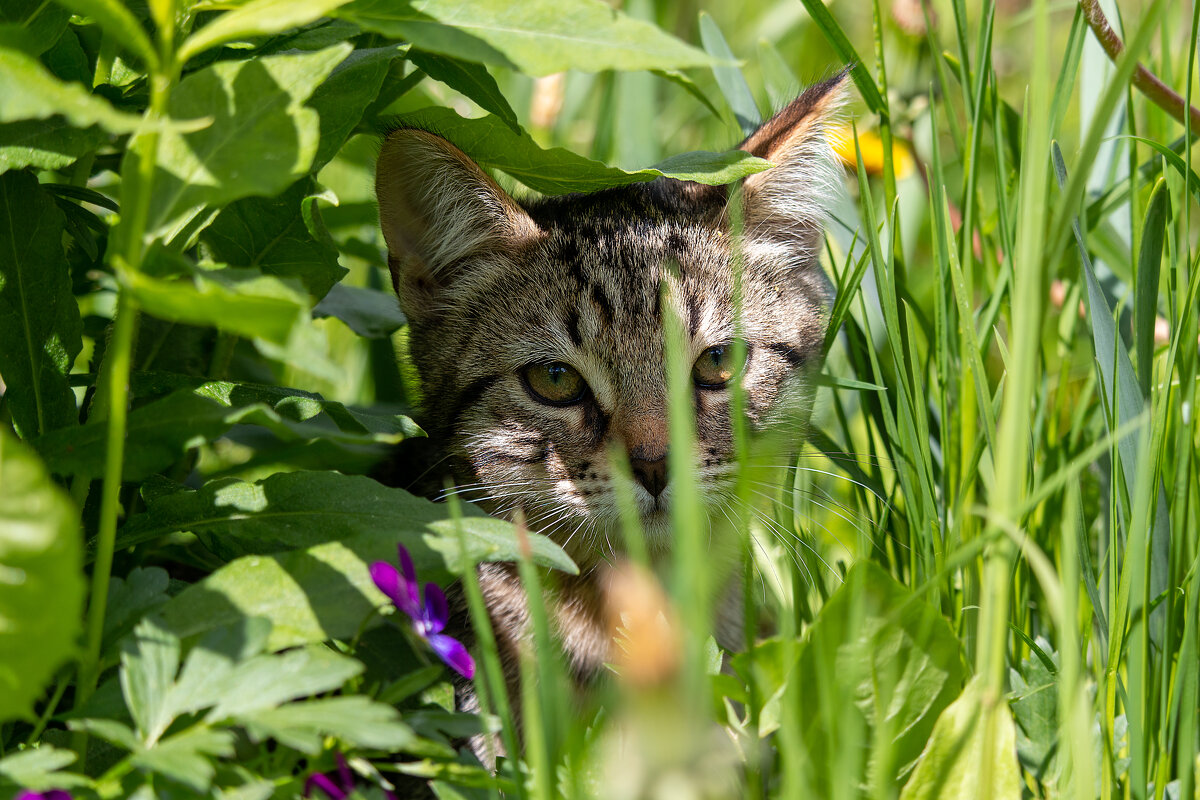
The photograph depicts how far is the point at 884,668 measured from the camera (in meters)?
0.96

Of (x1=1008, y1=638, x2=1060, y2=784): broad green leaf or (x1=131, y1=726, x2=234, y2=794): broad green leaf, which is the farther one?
(x1=1008, y1=638, x2=1060, y2=784): broad green leaf

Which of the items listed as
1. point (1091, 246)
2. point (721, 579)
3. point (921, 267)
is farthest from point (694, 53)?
point (921, 267)

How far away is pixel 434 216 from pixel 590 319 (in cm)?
29

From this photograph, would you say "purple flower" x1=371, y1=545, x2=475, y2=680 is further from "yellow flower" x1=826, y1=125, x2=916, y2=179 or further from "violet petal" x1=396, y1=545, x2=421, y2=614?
"yellow flower" x1=826, y1=125, x2=916, y2=179

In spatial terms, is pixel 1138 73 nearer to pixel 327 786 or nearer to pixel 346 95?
pixel 346 95

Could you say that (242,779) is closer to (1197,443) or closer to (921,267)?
(1197,443)

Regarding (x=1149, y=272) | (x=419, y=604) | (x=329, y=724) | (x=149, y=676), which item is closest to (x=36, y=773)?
(x=149, y=676)

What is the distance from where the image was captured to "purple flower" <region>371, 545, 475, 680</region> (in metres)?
0.86

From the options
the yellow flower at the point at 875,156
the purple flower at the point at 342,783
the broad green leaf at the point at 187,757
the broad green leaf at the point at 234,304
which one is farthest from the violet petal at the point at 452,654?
the yellow flower at the point at 875,156

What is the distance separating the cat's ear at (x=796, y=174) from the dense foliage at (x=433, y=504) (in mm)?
115

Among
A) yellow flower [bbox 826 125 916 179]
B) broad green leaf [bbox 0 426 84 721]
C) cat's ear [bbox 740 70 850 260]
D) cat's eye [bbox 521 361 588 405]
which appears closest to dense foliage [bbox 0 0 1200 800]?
A: broad green leaf [bbox 0 426 84 721]

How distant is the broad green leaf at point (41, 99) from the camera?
0.70 meters

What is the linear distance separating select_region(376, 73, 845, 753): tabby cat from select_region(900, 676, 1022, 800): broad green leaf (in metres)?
0.50

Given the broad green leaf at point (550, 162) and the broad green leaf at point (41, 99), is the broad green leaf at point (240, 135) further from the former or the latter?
the broad green leaf at point (550, 162)
